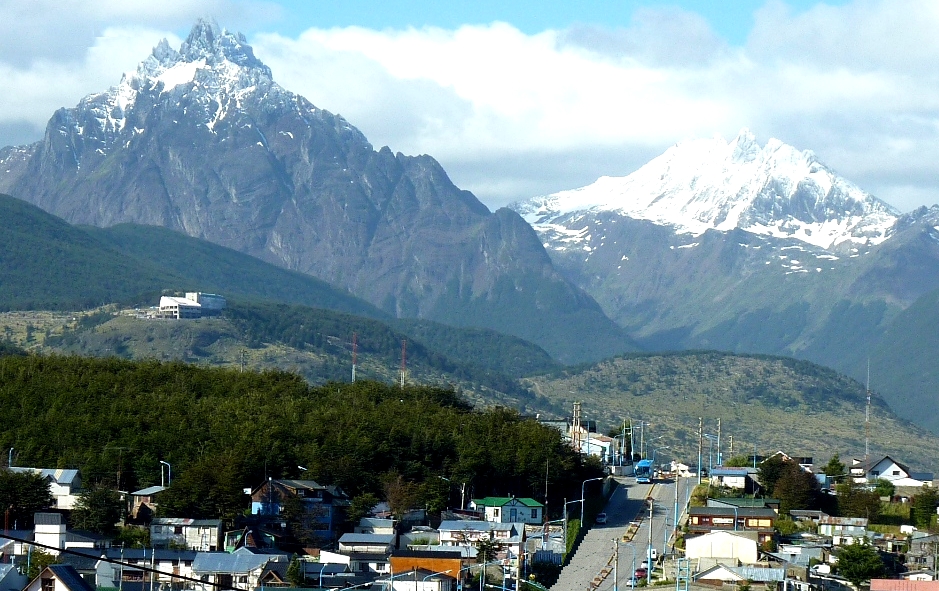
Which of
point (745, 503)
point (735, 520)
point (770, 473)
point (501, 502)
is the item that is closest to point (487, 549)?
point (501, 502)

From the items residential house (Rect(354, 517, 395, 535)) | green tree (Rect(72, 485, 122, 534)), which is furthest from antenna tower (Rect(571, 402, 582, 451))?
green tree (Rect(72, 485, 122, 534))

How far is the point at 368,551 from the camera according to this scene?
93625 mm

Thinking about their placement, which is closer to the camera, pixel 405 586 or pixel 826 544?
pixel 405 586

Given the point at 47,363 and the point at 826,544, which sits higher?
the point at 47,363

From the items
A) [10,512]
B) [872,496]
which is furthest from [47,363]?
[872,496]

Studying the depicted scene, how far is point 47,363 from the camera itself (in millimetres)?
146125

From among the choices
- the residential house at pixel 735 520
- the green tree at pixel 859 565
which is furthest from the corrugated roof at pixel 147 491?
the green tree at pixel 859 565

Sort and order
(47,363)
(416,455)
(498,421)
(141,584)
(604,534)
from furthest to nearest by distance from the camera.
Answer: (47,363), (498,421), (416,455), (604,534), (141,584)

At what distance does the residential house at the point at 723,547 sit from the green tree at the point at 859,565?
4.82 meters

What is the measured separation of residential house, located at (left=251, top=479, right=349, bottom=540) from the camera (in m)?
100

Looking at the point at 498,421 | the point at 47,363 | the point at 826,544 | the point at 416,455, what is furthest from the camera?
the point at 47,363

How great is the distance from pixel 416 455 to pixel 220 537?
23060 mm

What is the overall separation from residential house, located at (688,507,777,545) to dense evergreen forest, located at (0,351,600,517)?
13383mm

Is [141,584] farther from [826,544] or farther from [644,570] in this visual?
[826,544]
